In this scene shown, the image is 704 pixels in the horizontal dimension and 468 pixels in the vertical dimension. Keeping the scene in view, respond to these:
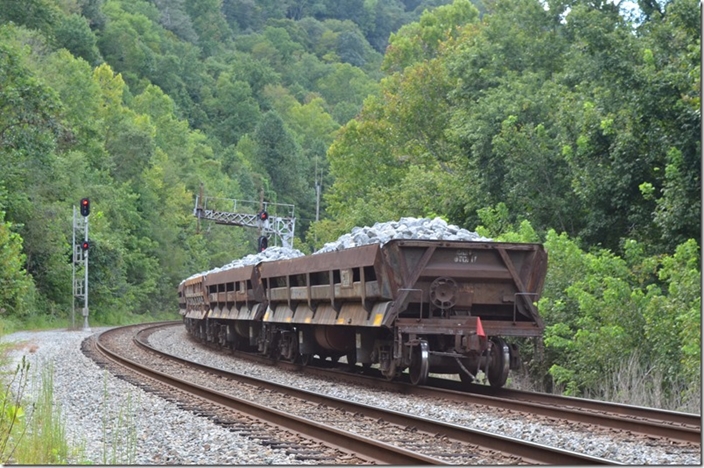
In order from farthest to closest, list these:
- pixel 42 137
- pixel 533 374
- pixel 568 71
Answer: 1. pixel 42 137
2. pixel 568 71
3. pixel 533 374

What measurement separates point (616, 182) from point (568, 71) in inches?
378

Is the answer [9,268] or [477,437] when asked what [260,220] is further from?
[477,437]

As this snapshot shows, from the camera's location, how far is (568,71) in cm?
3142

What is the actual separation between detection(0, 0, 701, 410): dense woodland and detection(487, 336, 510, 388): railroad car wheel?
1.72 meters

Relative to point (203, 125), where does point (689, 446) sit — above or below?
below

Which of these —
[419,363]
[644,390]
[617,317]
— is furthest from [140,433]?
[617,317]

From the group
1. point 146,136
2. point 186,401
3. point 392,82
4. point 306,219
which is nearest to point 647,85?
point 186,401

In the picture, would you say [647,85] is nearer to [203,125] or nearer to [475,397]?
[475,397]

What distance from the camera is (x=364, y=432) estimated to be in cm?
1077

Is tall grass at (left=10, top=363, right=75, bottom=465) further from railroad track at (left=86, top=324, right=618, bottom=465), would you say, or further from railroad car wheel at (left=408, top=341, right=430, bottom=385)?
railroad car wheel at (left=408, top=341, right=430, bottom=385)

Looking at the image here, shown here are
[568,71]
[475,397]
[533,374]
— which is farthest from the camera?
[568,71]

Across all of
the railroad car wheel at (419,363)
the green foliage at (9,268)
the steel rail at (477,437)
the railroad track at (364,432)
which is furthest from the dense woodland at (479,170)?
the railroad track at (364,432)

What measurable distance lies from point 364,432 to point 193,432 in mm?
A: 1843

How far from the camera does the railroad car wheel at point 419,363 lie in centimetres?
1445
